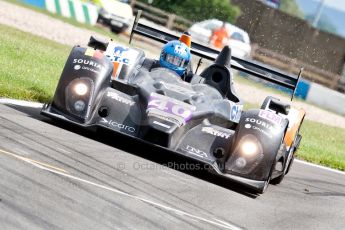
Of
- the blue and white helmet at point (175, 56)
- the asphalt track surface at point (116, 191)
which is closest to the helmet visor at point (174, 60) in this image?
the blue and white helmet at point (175, 56)

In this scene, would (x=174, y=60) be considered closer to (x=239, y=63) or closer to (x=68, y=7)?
(x=239, y=63)

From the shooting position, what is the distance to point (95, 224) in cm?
602

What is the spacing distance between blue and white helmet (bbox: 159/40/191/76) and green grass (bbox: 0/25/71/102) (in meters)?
1.85

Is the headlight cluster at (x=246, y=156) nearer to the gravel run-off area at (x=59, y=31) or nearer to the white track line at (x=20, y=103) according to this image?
the white track line at (x=20, y=103)

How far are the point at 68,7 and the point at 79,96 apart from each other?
19424mm

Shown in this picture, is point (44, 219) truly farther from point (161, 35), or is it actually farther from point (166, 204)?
point (161, 35)

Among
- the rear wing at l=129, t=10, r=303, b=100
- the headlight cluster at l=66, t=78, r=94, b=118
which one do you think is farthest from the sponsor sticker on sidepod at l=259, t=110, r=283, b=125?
the headlight cluster at l=66, t=78, r=94, b=118

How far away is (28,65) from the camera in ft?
50.3

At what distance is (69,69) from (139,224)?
12.9 ft

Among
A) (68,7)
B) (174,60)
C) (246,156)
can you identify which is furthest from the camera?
(68,7)

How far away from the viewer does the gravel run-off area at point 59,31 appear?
23.4 metres

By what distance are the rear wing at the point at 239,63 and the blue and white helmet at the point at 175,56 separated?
0.59 metres

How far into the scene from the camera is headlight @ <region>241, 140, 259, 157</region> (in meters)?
9.55

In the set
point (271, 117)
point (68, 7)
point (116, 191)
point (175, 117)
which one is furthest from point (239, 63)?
point (68, 7)
